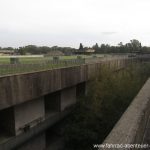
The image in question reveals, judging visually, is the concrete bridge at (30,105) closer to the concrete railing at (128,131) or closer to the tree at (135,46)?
the concrete railing at (128,131)

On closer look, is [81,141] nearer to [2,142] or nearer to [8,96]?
[2,142]

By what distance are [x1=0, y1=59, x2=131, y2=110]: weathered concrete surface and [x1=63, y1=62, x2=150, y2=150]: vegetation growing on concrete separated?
2454 millimetres

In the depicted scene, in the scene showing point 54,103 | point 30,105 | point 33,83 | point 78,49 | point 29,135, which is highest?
point 78,49

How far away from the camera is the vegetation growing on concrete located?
1539cm

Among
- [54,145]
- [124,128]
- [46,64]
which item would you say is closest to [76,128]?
[54,145]

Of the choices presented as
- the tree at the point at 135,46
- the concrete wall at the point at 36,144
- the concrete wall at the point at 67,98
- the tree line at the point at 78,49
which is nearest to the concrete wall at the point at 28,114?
the concrete wall at the point at 36,144

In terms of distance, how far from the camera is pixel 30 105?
1440cm

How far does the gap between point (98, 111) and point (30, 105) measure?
6110 millimetres

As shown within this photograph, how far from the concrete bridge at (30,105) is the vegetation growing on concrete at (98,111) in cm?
167

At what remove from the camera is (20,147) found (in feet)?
44.2

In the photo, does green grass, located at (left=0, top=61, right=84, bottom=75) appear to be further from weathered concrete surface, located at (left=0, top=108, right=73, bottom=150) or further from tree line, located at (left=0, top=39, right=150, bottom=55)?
tree line, located at (left=0, top=39, right=150, bottom=55)

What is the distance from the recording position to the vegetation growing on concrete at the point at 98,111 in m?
15.4

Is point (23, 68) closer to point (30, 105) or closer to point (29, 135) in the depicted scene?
point (30, 105)

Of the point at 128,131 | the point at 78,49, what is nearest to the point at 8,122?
the point at 128,131
